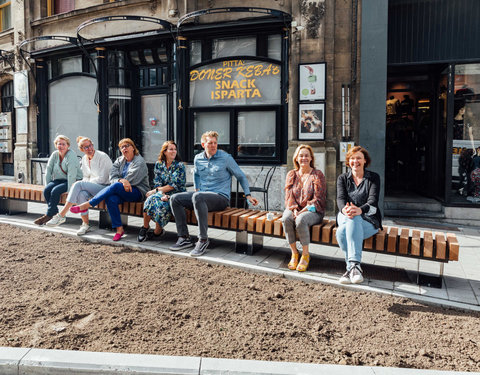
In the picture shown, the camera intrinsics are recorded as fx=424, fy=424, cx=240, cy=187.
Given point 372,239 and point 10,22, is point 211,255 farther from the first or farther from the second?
point 10,22

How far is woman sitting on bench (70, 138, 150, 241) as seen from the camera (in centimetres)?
618

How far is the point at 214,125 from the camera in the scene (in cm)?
998

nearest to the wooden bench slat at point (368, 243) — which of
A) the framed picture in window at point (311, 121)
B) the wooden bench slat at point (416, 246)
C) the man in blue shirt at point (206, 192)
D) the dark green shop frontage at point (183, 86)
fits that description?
the wooden bench slat at point (416, 246)

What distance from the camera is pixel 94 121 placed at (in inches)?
463

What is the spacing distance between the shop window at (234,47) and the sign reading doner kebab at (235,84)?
0.19m

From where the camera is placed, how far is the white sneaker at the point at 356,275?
4.30 metres

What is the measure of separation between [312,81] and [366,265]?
4679mm

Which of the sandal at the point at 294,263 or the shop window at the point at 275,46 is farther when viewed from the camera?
the shop window at the point at 275,46

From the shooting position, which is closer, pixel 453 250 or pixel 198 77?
pixel 453 250

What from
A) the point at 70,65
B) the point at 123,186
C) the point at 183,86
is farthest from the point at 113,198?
the point at 70,65

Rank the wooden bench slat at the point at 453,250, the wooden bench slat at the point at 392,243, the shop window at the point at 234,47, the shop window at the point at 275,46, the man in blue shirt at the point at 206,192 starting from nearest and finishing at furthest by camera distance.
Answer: the wooden bench slat at the point at 453,250 < the wooden bench slat at the point at 392,243 < the man in blue shirt at the point at 206,192 < the shop window at the point at 275,46 < the shop window at the point at 234,47

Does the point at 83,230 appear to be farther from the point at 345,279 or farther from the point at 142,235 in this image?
the point at 345,279

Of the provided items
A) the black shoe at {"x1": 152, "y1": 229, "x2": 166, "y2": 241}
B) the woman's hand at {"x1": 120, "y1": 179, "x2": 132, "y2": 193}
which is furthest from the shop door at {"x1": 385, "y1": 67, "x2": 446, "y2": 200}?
the woman's hand at {"x1": 120, "y1": 179, "x2": 132, "y2": 193}

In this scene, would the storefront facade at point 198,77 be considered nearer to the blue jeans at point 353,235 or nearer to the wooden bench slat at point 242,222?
the wooden bench slat at point 242,222
